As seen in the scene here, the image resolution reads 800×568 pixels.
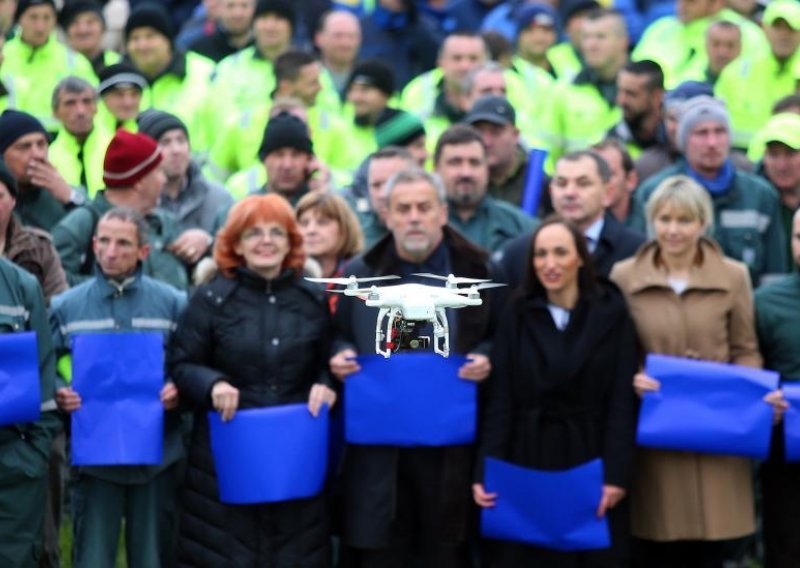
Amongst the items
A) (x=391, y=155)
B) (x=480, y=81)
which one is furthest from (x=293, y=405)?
(x=480, y=81)

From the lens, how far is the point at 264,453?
10867 mm

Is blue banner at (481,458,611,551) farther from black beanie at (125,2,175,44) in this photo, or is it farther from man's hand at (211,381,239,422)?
black beanie at (125,2,175,44)

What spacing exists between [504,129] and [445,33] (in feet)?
17.3

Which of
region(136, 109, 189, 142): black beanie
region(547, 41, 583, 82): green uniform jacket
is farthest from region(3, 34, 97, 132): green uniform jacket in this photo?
region(547, 41, 583, 82): green uniform jacket

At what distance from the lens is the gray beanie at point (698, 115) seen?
41.3 feet

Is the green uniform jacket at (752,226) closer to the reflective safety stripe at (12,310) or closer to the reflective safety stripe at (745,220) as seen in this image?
the reflective safety stripe at (745,220)

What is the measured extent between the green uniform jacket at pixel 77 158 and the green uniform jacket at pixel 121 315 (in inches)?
94.5

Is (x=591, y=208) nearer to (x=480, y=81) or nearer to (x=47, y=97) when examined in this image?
(x=480, y=81)

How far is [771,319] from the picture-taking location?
11203mm

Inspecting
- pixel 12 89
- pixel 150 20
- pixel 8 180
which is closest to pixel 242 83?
pixel 150 20

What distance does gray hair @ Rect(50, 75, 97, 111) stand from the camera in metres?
13.4

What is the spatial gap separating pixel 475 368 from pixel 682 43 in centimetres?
636

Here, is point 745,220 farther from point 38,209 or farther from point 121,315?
point 38,209

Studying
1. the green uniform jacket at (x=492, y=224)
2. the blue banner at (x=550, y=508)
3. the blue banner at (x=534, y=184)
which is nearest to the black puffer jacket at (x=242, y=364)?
the blue banner at (x=550, y=508)
